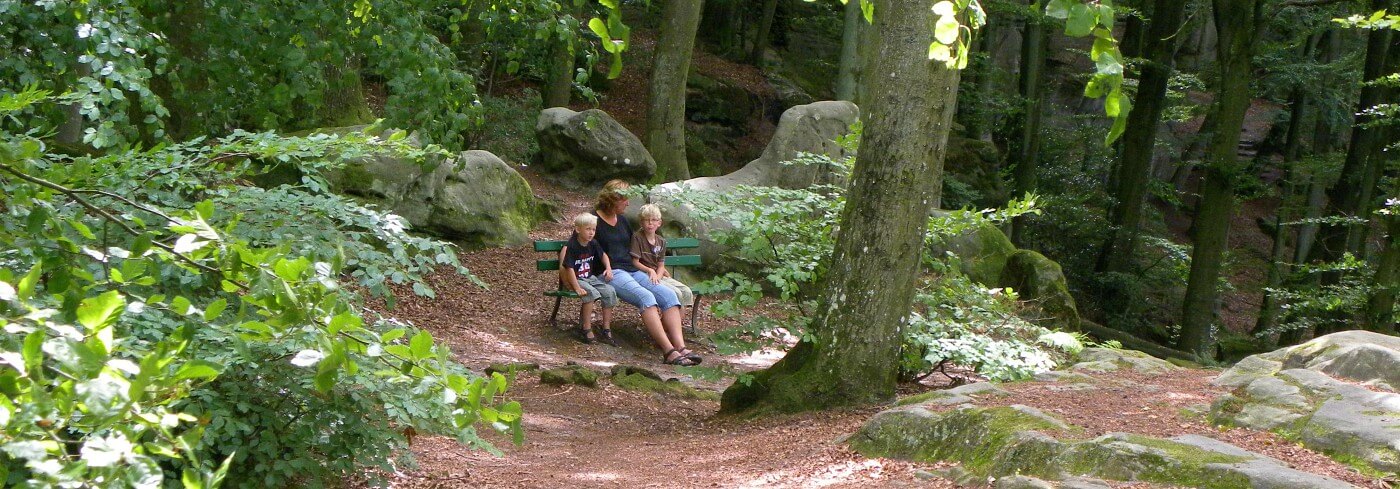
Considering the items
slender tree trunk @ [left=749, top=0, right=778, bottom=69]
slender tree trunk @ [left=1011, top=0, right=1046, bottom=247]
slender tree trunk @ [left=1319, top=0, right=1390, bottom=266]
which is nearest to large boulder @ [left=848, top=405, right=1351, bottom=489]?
slender tree trunk @ [left=1319, top=0, right=1390, bottom=266]

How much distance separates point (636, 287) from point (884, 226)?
11.3 feet

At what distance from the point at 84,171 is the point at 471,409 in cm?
156

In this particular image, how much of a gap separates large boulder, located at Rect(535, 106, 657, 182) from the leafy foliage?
10696 mm

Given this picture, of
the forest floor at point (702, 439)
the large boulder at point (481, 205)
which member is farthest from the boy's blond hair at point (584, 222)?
the large boulder at point (481, 205)

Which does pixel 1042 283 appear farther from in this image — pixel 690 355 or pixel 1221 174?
pixel 690 355

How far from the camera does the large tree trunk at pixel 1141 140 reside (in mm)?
16047

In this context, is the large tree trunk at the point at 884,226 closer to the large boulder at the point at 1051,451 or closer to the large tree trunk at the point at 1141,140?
the large boulder at the point at 1051,451

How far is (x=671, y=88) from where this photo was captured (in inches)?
595

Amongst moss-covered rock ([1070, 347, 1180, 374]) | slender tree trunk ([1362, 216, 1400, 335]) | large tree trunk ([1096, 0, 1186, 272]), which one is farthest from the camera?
large tree trunk ([1096, 0, 1186, 272])

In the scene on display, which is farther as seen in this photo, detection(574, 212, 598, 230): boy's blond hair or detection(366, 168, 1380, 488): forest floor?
detection(574, 212, 598, 230): boy's blond hair

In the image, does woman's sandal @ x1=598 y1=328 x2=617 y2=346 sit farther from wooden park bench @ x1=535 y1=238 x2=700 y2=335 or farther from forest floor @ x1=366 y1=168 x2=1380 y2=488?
forest floor @ x1=366 y1=168 x2=1380 y2=488

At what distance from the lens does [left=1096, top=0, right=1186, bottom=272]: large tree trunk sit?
632 inches

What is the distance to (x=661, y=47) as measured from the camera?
14953 millimetres

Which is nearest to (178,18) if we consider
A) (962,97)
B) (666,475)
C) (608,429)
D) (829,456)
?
(608,429)
